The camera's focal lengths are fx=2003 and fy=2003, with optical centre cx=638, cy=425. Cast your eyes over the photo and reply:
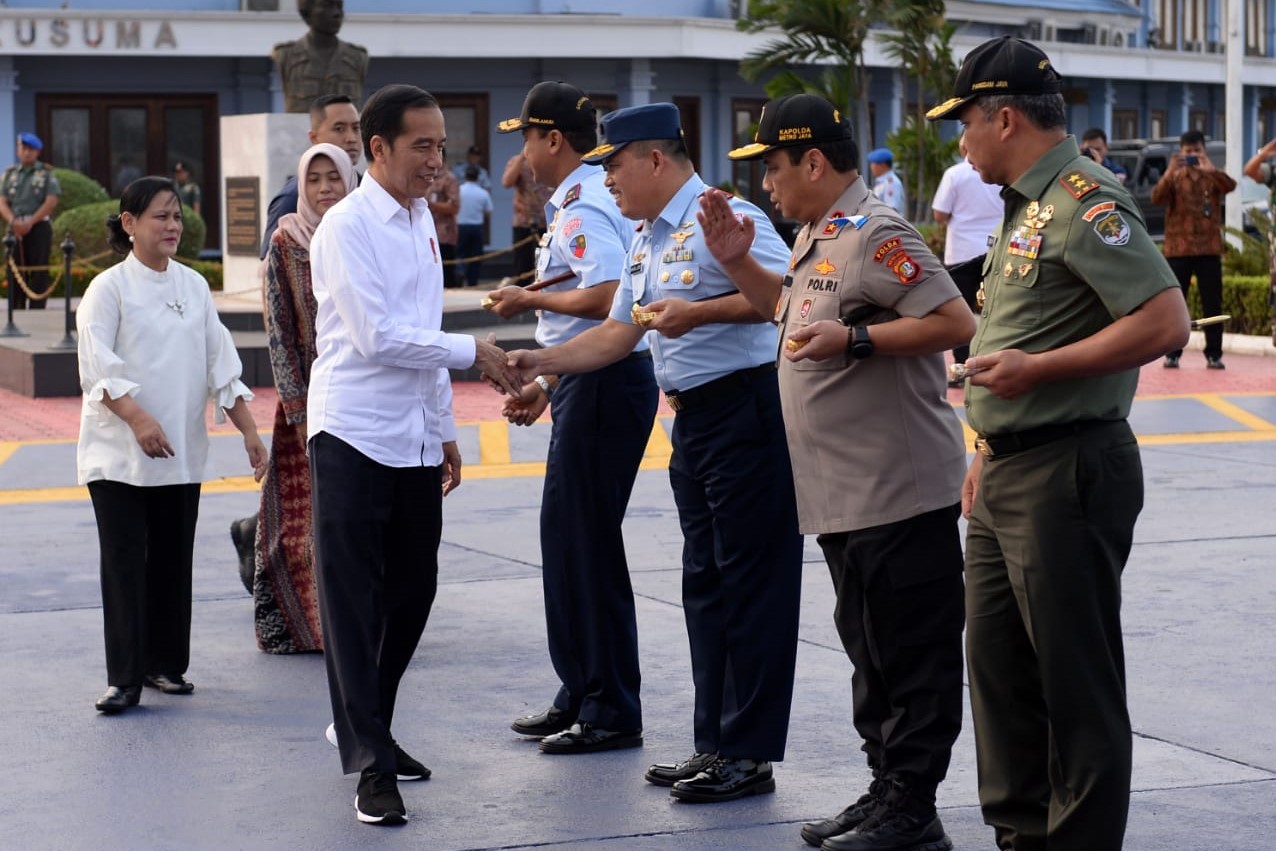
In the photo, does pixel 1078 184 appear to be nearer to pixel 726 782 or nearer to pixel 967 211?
pixel 726 782

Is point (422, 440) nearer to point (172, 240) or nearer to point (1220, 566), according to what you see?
point (172, 240)

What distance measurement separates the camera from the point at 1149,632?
734 centimetres

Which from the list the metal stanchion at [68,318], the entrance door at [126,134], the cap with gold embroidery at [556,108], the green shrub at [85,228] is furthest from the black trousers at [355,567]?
the entrance door at [126,134]

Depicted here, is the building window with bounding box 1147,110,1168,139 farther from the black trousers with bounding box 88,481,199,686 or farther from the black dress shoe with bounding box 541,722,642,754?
the black dress shoe with bounding box 541,722,642,754

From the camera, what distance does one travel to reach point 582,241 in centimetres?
595

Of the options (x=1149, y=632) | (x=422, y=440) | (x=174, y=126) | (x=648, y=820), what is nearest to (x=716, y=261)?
(x=422, y=440)

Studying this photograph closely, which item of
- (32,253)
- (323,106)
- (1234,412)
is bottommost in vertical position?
(1234,412)

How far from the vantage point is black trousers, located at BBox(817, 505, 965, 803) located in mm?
4891

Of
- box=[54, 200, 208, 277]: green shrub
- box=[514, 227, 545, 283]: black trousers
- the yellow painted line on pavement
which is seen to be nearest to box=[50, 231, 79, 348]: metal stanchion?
box=[514, 227, 545, 283]: black trousers

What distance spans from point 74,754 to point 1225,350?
14373 mm

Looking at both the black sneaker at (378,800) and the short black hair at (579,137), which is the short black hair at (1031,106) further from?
the black sneaker at (378,800)

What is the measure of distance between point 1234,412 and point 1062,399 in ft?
33.5

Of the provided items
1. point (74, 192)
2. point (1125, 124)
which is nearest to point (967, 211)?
point (74, 192)

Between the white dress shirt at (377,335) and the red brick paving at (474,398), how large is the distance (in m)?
8.12
